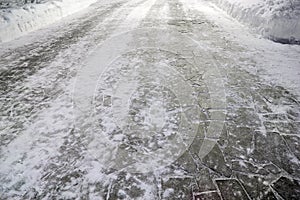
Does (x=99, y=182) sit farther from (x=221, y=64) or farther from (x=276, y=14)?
(x=276, y=14)

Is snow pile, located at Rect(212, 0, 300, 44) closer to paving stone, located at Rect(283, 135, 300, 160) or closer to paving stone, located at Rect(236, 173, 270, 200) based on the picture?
paving stone, located at Rect(283, 135, 300, 160)

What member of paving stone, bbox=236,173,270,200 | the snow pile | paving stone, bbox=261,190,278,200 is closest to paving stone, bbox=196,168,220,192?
paving stone, bbox=236,173,270,200

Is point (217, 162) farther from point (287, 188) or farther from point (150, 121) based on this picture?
point (150, 121)

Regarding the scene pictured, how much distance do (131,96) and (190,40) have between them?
11.4 feet

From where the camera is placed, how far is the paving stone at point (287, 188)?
2149mm

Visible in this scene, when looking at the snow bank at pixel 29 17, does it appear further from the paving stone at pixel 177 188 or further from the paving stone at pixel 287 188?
the paving stone at pixel 287 188

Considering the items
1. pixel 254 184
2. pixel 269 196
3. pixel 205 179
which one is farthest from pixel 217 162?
pixel 269 196

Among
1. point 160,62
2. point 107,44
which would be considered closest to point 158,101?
point 160,62

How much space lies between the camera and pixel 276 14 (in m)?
6.91

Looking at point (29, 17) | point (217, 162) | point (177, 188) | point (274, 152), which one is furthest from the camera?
point (29, 17)

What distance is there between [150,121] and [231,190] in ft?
4.69

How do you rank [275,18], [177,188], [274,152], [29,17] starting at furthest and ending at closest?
[29,17] → [275,18] → [274,152] → [177,188]

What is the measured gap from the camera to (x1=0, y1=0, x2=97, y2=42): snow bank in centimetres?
711

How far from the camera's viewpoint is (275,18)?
270 inches
